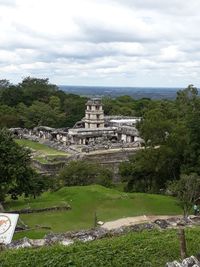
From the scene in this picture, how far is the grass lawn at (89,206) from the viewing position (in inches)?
821

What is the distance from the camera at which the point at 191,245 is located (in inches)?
463

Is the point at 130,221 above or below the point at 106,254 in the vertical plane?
below

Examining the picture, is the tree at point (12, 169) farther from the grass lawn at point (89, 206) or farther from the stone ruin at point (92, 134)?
the stone ruin at point (92, 134)

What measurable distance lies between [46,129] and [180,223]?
4603cm

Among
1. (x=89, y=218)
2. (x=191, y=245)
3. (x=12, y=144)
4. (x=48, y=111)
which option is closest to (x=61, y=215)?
(x=89, y=218)

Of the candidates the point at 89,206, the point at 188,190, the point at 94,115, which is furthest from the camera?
the point at 94,115

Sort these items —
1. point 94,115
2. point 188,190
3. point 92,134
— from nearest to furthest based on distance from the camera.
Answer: point 188,190
point 92,134
point 94,115

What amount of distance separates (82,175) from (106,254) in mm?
21121

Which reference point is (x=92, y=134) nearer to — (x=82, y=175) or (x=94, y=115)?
(x=94, y=115)

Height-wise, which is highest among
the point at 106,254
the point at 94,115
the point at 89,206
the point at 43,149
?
the point at 106,254

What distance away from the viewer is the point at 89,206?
2358cm

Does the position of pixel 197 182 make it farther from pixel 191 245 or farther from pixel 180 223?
pixel 191 245

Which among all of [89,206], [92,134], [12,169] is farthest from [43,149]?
[12,169]

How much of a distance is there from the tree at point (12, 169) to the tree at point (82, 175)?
24.7ft
